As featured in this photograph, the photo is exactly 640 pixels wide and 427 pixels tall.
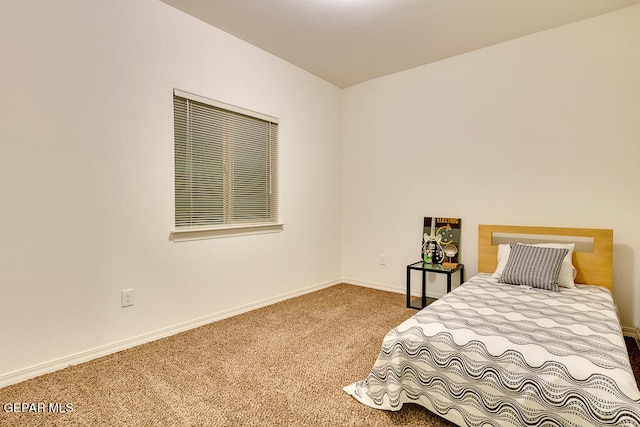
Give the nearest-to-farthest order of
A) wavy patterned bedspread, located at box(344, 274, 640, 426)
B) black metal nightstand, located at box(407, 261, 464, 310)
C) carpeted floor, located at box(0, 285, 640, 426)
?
wavy patterned bedspread, located at box(344, 274, 640, 426)
carpeted floor, located at box(0, 285, 640, 426)
black metal nightstand, located at box(407, 261, 464, 310)

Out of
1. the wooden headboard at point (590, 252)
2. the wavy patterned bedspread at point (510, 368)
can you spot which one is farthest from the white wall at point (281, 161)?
the wavy patterned bedspread at point (510, 368)

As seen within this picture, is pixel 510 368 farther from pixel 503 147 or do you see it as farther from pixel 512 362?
pixel 503 147

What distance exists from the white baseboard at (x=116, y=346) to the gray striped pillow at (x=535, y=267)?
2226 millimetres

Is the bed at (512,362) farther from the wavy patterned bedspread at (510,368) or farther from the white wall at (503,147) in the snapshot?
the white wall at (503,147)

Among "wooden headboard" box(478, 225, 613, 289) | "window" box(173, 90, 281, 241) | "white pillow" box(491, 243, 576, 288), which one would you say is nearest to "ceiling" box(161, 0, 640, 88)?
"window" box(173, 90, 281, 241)

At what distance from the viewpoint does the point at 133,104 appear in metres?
2.42

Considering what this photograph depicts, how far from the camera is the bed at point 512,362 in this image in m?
1.26

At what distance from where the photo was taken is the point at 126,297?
2412 millimetres

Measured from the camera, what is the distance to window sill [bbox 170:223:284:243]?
273 centimetres

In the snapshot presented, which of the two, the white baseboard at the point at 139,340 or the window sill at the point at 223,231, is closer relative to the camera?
the white baseboard at the point at 139,340

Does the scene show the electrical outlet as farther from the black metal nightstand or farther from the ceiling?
the black metal nightstand

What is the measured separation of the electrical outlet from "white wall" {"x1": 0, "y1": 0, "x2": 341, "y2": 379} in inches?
1.4

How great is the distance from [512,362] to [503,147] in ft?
7.86

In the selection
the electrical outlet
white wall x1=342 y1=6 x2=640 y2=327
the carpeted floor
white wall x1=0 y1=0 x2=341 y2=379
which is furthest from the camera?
white wall x1=342 y1=6 x2=640 y2=327
